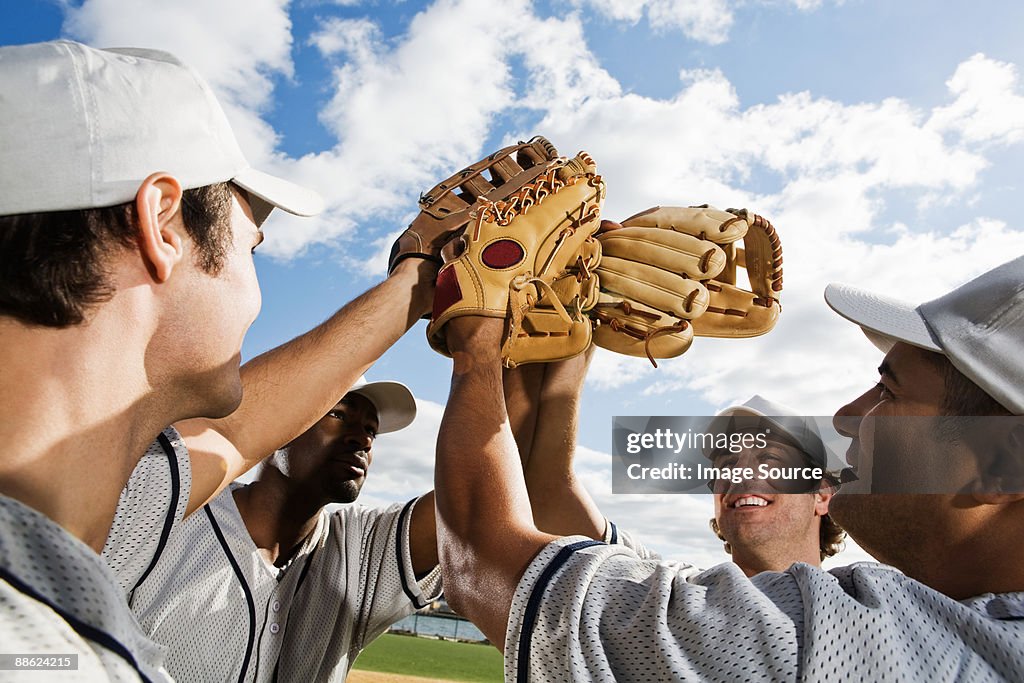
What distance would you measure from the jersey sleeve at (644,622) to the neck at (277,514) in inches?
90.8

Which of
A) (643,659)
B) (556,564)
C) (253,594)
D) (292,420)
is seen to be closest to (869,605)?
(643,659)

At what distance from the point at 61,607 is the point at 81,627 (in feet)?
0.11

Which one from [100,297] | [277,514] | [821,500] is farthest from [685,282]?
[277,514]

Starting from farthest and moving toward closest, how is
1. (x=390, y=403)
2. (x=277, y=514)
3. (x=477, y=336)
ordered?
(x=390, y=403) → (x=277, y=514) → (x=477, y=336)

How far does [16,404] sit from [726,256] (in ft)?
6.78

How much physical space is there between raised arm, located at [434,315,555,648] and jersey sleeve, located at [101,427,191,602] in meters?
0.62

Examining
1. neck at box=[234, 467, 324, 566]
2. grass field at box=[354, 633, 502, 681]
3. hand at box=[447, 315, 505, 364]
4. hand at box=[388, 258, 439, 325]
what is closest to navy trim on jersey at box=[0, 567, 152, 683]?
hand at box=[447, 315, 505, 364]

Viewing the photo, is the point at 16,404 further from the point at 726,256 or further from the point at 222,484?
the point at 726,256

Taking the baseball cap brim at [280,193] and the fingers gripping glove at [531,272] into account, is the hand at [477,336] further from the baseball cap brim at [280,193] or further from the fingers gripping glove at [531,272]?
the baseball cap brim at [280,193]

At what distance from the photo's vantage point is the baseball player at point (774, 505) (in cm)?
364

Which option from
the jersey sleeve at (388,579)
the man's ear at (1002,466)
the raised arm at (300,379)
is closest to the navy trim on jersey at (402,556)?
the jersey sleeve at (388,579)

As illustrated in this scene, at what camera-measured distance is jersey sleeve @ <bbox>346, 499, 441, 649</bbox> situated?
10.9ft

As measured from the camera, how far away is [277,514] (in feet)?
11.6

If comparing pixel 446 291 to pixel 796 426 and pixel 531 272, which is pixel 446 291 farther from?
pixel 796 426
